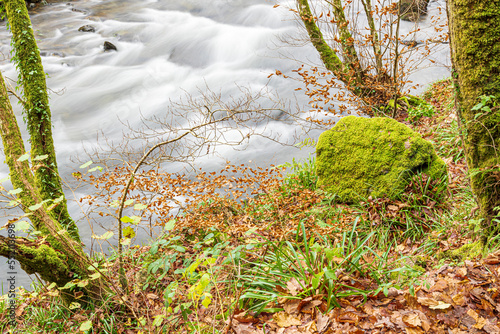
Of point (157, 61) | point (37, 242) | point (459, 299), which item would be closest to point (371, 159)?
point (459, 299)

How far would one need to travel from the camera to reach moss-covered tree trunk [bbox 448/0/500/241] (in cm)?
260

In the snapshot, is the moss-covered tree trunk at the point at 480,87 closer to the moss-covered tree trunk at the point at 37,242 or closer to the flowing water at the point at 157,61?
the moss-covered tree trunk at the point at 37,242

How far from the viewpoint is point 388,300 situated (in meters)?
2.64

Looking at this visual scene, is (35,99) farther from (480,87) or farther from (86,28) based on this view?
(86,28)

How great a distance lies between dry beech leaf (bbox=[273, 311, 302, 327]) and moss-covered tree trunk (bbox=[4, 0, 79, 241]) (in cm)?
320

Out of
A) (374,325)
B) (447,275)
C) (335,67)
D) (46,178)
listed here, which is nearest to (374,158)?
(447,275)

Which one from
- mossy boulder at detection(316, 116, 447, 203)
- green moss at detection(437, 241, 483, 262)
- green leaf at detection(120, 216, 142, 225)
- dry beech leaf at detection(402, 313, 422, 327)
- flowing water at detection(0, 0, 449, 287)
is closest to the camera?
dry beech leaf at detection(402, 313, 422, 327)

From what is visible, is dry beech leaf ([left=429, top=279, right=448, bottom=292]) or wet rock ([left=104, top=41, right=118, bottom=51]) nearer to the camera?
dry beech leaf ([left=429, top=279, right=448, bottom=292])

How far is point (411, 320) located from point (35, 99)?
4.95 metres

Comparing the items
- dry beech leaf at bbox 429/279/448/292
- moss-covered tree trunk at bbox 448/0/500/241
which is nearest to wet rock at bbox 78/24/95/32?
moss-covered tree trunk at bbox 448/0/500/241

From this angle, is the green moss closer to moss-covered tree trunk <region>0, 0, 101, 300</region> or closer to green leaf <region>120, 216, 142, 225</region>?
green leaf <region>120, 216, 142, 225</region>

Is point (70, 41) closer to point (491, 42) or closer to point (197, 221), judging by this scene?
point (197, 221)

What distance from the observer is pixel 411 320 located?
236 centimetres

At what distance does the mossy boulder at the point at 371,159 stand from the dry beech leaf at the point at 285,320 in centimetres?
243
